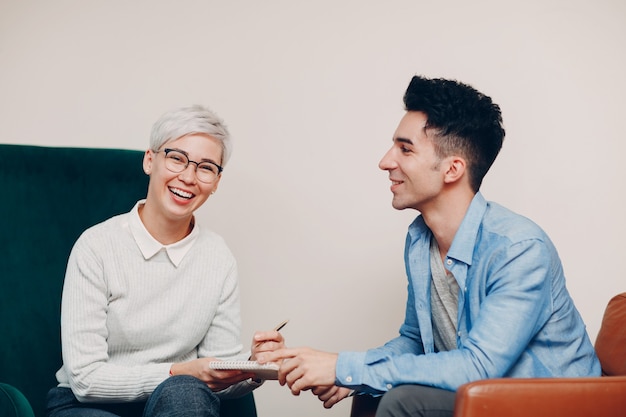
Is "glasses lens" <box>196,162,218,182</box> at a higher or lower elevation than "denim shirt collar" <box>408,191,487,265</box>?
higher

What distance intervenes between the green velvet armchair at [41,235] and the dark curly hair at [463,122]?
34.2 inches

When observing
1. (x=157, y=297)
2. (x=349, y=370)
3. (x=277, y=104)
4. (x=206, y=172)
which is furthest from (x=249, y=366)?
(x=277, y=104)

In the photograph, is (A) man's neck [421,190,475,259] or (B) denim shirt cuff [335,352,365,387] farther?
(A) man's neck [421,190,475,259]

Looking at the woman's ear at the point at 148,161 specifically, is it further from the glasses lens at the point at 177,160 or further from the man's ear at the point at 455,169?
the man's ear at the point at 455,169

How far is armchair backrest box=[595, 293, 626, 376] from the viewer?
183cm

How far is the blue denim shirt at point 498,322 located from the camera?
1658mm

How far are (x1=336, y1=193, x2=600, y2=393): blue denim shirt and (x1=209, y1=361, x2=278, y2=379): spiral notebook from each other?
0.56ft

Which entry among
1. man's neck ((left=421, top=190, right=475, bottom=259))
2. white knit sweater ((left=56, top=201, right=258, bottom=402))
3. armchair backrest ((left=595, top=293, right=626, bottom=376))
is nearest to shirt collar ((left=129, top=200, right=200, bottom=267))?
white knit sweater ((left=56, top=201, right=258, bottom=402))

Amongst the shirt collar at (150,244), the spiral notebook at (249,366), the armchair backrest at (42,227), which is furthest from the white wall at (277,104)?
the spiral notebook at (249,366)

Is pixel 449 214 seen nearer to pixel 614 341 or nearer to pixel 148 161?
pixel 614 341

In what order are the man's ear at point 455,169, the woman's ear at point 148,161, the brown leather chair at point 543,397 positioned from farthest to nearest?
the woman's ear at point 148,161, the man's ear at point 455,169, the brown leather chair at point 543,397

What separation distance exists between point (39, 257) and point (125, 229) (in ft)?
0.87

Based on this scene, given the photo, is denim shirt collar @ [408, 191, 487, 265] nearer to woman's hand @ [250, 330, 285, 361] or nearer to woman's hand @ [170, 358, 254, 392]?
woman's hand @ [250, 330, 285, 361]

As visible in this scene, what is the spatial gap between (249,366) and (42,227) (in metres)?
0.74
